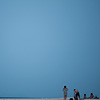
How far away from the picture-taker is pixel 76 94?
23125 millimetres
